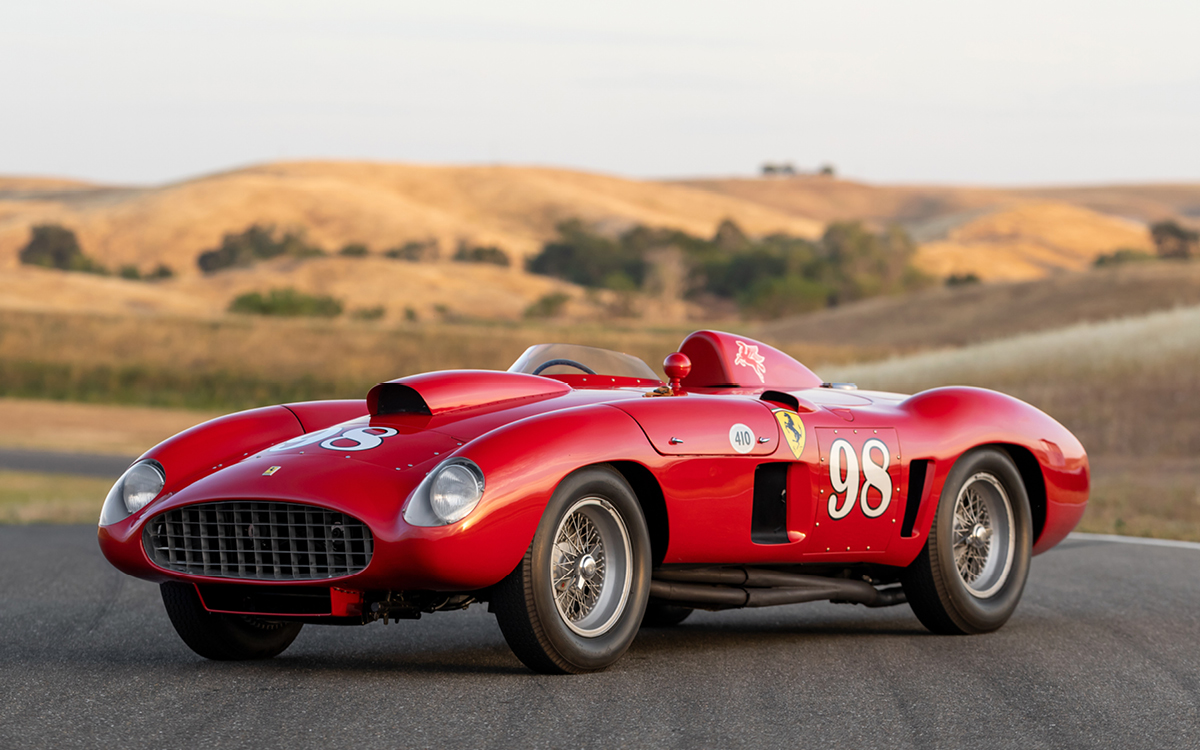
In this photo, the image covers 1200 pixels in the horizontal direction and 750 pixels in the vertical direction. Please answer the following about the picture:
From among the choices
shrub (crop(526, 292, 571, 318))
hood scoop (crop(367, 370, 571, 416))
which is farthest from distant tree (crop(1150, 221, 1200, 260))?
hood scoop (crop(367, 370, 571, 416))

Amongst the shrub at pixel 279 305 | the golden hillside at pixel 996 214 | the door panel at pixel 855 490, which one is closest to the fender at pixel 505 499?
the door panel at pixel 855 490

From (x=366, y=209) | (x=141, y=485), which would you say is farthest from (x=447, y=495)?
(x=366, y=209)

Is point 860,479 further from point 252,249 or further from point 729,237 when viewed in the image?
point 729,237

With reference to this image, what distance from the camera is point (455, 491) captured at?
5379mm

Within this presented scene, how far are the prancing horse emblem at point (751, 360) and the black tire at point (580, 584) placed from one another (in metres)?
1.52

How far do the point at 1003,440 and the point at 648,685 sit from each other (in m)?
2.67

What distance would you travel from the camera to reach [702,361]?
23.2 feet

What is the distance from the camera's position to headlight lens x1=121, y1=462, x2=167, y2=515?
20.1ft

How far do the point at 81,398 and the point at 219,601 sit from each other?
38.5 metres

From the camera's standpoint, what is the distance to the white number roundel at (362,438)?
5.88 meters

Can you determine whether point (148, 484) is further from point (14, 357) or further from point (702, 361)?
point (14, 357)

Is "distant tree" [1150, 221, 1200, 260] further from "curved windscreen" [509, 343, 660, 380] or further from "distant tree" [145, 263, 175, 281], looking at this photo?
"curved windscreen" [509, 343, 660, 380]

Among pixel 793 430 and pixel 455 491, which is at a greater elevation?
pixel 793 430

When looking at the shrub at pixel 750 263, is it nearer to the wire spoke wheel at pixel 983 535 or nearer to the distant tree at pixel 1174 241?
the distant tree at pixel 1174 241
